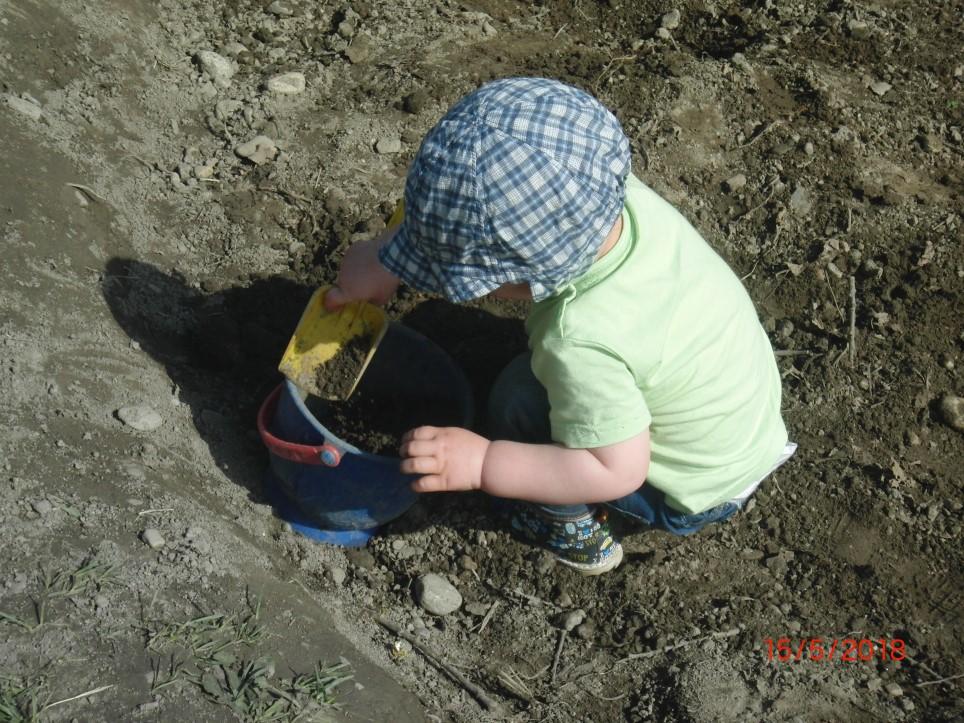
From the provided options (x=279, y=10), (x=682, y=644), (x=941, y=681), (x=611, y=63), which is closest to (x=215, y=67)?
(x=279, y=10)

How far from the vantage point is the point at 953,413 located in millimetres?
3141

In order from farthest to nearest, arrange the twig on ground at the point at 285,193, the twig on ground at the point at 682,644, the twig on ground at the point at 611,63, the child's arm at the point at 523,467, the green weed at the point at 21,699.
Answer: the twig on ground at the point at 611,63, the twig on ground at the point at 285,193, the twig on ground at the point at 682,644, the child's arm at the point at 523,467, the green weed at the point at 21,699

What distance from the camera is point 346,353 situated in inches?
106

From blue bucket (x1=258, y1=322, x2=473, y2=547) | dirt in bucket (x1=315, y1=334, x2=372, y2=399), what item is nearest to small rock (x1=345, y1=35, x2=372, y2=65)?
blue bucket (x1=258, y1=322, x2=473, y2=547)

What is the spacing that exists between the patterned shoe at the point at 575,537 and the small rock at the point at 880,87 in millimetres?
2184

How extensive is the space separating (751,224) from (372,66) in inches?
63.3

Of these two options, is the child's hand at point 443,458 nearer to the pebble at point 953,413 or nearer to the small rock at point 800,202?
the pebble at point 953,413

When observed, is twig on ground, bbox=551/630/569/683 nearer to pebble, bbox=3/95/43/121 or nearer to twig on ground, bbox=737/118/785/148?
twig on ground, bbox=737/118/785/148

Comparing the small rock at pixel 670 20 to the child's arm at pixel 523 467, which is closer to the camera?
the child's arm at pixel 523 467

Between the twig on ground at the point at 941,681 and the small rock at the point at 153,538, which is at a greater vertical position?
the small rock at the point at 153,538

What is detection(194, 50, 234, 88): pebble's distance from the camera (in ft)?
12.7

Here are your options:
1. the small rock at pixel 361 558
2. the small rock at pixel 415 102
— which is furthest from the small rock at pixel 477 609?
the small rock at pixel 415 102

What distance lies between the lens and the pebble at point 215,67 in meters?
3.87

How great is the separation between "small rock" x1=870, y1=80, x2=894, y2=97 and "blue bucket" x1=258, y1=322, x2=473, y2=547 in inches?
87.5
